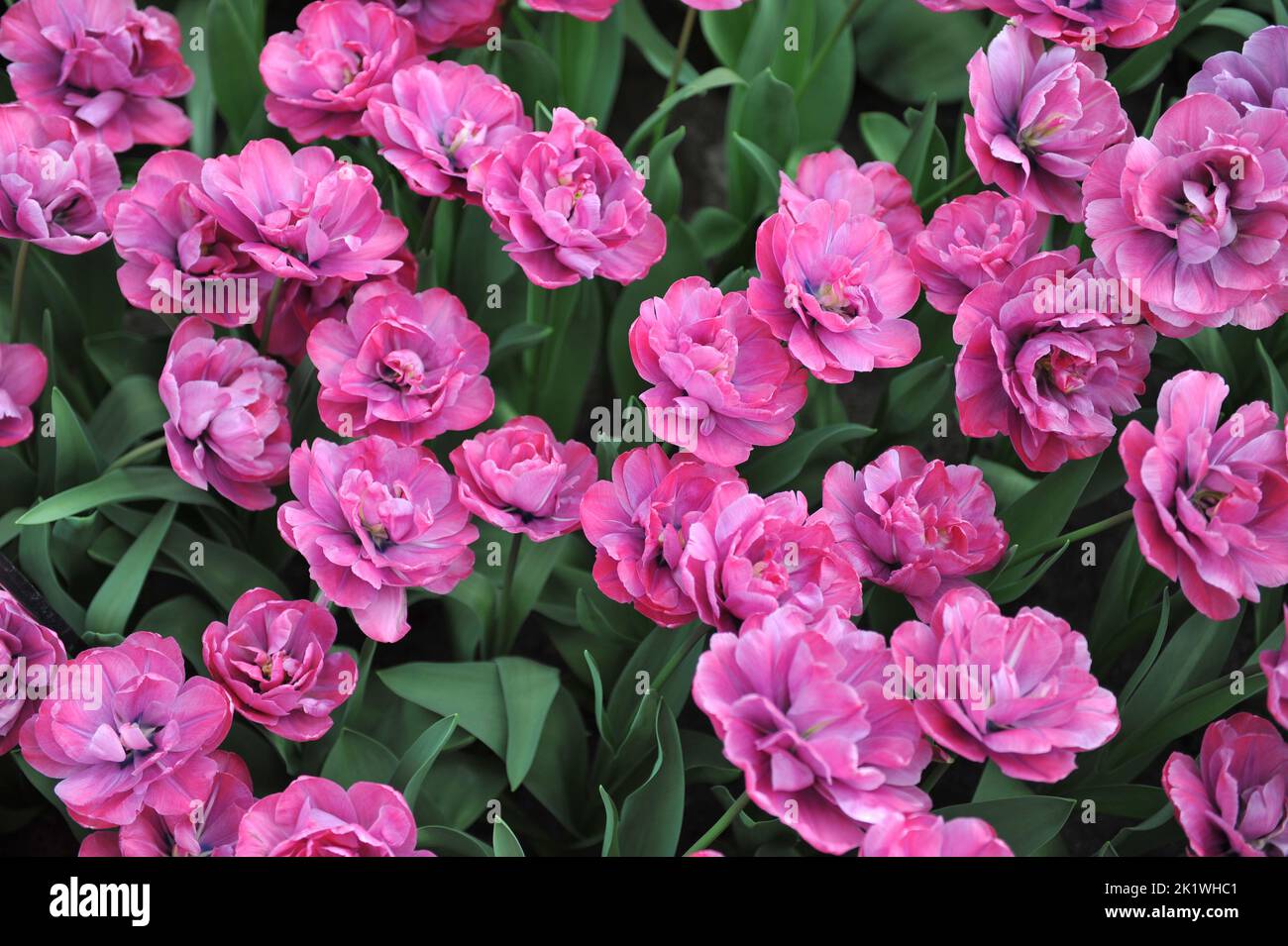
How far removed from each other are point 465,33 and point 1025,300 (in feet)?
2.27

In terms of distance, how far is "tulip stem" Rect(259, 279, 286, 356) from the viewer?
121 centimetres

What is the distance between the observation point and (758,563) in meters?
0.94

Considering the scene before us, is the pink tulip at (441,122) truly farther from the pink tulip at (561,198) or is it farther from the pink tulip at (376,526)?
the pink tulip at (376,526)

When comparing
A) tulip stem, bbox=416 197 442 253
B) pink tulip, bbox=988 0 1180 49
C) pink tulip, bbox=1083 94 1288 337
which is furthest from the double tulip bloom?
tulip stem, bbox=416 197 442 253

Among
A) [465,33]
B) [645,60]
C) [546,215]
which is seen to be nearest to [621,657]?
[546,215]

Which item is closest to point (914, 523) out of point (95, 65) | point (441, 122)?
point (441, 122)

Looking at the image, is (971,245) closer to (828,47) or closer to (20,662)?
(828,47)

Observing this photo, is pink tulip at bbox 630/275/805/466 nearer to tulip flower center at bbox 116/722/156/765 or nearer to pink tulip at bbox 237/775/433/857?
pink tulip at bbox 237/775/433/857

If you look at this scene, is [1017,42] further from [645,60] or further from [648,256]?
[645,60]

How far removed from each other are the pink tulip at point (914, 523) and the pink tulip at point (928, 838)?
9.6 inches

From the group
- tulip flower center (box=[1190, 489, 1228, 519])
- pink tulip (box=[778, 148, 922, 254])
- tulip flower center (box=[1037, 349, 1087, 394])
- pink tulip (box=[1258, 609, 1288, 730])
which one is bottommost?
pink tulip (box=[1258, 609, 1288, 730])

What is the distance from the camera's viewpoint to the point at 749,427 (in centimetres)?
104

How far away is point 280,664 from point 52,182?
53cm

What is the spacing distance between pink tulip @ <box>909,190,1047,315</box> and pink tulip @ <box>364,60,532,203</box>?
0.42m
